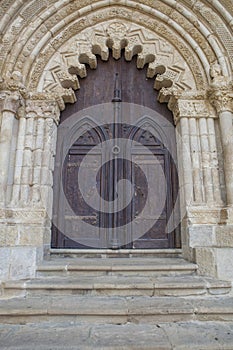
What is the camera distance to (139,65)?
431 centimetres

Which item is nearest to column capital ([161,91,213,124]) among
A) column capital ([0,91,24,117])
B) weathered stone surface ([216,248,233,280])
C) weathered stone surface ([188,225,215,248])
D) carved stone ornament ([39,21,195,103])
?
carved stone ornament ([39,21,195,103])

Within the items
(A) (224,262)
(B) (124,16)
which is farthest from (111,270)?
(B) (124,16)

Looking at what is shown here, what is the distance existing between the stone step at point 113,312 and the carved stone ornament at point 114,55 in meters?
2.87

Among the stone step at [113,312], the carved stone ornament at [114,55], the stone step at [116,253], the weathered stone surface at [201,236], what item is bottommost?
the stone step at [113,312]

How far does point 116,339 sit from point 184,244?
6.26 feet

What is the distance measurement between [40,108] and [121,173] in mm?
1506

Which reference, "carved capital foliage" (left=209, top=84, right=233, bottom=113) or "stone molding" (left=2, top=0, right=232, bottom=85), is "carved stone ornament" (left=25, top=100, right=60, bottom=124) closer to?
"stone molding" (left=2, top=0, right=232, bottom=85)

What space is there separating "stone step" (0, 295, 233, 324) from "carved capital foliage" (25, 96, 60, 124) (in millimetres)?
2468

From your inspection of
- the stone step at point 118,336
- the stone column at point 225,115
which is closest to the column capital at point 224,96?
the stone column at point 225,115

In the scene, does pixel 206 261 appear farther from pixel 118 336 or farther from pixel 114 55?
pixel 114 55

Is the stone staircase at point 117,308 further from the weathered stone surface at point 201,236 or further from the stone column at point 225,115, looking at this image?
the stone column at point 225,115

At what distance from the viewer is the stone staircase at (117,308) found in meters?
1.81

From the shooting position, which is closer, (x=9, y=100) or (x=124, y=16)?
(x=9, y=100)

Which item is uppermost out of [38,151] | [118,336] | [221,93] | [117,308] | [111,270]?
[221,93]
